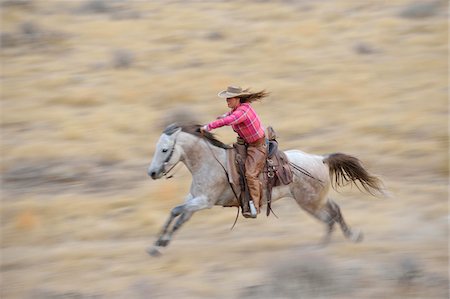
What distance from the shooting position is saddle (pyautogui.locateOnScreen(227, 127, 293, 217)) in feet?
29.2

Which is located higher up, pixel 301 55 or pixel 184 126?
pixel 184 126

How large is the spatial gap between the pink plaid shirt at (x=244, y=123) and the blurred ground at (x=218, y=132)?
155cm

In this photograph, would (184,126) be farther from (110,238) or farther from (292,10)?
(292,10)

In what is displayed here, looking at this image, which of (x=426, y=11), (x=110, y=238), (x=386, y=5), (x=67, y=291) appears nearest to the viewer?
(x=67, y=291)

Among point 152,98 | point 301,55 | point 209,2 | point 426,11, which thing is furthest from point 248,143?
point 209,2

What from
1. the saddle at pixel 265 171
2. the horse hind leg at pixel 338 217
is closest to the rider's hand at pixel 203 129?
the saddle at pixel 265 171

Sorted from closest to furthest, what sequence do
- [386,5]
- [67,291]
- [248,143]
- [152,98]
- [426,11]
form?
[67,291]
[248,143]
[152,98]
[426,11]
[386,5]

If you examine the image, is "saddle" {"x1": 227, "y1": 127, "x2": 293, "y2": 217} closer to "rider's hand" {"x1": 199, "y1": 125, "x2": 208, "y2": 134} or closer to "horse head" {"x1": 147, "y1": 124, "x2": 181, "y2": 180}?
"rider's hand" {"x1": 199, "y1": 125, "x2": 208, "y2": 134}

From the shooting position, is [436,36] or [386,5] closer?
[436,36]

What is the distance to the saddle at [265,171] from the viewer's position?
8.91m

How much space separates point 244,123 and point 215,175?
75 centimetres

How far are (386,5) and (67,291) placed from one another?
A: 61.9 ft

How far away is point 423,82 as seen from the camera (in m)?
17.8

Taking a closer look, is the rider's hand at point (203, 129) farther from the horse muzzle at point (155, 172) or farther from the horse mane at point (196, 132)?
the horse muzzle at point (155, 172)
